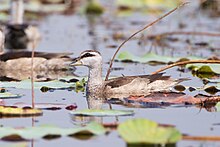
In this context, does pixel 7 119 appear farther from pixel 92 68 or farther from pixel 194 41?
pixel 194 41

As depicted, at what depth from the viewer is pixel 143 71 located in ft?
45.2

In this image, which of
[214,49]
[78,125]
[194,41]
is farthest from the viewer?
[194,41]

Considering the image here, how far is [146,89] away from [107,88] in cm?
54

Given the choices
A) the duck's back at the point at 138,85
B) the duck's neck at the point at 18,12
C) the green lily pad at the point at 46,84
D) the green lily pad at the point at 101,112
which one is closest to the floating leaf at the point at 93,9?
the duck's neck at the point at 18,12

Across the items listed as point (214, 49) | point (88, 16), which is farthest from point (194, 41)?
point (88, 16)

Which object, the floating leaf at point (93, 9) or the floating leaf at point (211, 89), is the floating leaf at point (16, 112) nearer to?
the floating leaf at point (211, 89)

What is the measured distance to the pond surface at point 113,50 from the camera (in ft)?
28.9

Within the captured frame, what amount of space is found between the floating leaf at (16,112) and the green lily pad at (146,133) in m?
1.91

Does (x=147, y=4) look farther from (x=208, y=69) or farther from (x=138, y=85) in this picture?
Answer: (x=138, y=85)

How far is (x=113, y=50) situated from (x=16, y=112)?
8160mm

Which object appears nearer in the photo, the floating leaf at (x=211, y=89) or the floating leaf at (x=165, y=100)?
the floating leaf at (x=165, y=100)

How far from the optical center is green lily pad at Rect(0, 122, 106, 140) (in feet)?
26.1

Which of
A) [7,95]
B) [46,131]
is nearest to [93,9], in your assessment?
[7,95]

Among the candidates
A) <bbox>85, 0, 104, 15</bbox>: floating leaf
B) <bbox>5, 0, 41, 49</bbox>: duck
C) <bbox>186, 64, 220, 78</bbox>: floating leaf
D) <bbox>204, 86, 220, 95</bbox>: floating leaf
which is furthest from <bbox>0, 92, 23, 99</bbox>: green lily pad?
<bbox>85, 0, 104, 15</bbox>: floating leaf
